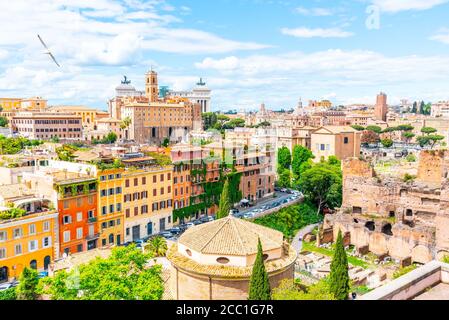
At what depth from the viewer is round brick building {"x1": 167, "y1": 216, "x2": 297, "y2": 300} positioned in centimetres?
1515

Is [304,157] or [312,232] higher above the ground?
[304,157]

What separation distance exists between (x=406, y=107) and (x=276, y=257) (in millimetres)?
167539

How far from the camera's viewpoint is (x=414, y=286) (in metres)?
6.92

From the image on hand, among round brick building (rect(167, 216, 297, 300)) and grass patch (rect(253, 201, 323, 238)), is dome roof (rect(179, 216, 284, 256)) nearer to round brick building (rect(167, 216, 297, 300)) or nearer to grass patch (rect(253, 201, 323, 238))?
round brick building (rect(167, 216, 297, 300))

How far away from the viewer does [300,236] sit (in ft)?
118

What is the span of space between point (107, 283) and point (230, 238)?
4667 mm

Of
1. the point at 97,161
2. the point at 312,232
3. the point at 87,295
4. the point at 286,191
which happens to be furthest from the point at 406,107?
the point at 87,295

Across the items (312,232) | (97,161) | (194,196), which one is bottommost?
(312,232)

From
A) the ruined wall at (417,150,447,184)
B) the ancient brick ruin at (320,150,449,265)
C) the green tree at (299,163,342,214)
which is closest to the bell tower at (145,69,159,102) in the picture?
the green tree at (299,163,342,214)

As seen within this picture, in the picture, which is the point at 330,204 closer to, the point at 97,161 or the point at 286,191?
the point at 286,191

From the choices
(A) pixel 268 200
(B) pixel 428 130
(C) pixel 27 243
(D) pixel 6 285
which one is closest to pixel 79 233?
(C) pixel 27 243

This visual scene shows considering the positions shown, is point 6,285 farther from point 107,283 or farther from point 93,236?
point 107,283

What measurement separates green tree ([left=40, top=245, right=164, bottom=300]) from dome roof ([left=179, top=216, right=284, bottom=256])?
204 centimetres

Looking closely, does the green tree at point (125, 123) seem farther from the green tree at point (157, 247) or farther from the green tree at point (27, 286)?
the green tree at point (27, 286)
